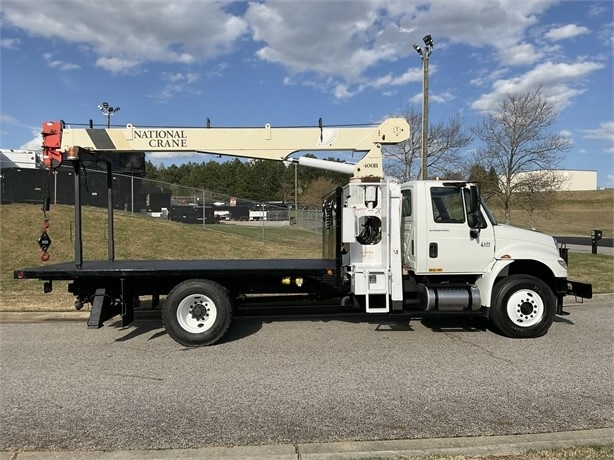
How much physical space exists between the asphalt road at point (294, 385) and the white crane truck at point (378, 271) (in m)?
0.45

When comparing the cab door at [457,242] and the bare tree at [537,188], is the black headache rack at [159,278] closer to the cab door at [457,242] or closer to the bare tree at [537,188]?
the cab door at [457,242]

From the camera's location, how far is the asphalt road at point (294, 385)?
394 centimetres

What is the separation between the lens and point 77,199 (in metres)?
6.90

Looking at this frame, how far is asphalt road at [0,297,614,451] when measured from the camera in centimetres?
394

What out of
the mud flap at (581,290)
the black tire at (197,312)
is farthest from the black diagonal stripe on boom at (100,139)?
the mud flap at (581,290)

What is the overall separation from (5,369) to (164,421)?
8.95 ft

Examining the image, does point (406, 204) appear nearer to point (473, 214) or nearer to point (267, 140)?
point (473, 214)

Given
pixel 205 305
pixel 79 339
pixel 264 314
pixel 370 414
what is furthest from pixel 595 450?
pixel 79 339

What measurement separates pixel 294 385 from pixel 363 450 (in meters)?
1.54

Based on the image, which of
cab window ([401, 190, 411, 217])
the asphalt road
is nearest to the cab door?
cab window ([401, 190, 411, 217])

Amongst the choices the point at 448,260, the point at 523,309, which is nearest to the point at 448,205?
the point at 448,260

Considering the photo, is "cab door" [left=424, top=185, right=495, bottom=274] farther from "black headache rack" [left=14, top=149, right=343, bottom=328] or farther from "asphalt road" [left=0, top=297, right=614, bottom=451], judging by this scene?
"black headache rack" [left=14, top=149, right=343, bottom=328]

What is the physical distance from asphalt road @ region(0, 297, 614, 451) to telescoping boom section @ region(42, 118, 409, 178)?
9.22 ft

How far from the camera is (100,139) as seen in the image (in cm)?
754
